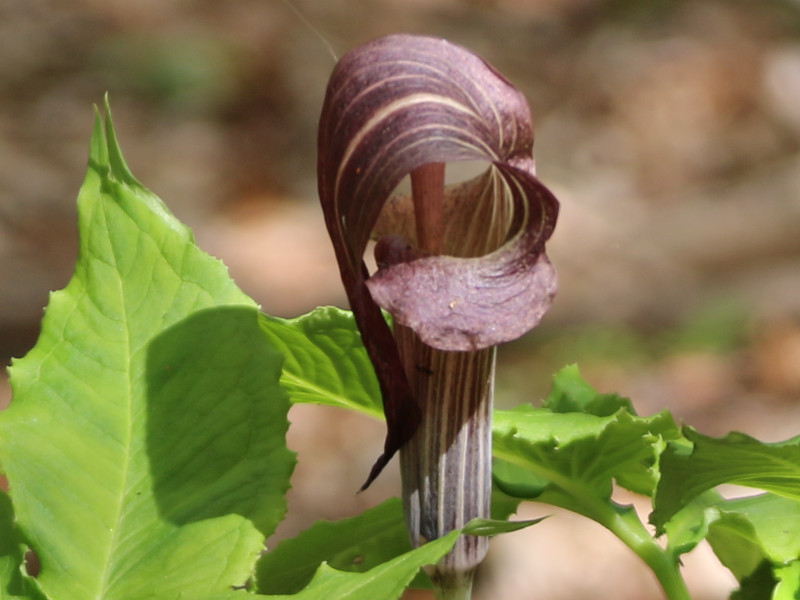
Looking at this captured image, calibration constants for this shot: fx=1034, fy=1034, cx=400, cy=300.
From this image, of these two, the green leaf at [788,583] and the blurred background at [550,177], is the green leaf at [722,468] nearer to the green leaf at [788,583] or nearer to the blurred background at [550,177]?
the green leaf at [788,583]

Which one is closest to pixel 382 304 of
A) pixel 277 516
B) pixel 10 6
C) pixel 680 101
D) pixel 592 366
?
pixel 277 516

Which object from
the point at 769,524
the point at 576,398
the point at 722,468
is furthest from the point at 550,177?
the point at 722,468

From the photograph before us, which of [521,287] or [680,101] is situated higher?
[680,101]

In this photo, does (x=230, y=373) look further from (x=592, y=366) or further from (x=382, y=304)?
(x=592, y=366)

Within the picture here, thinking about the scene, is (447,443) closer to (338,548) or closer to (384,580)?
(384,580)

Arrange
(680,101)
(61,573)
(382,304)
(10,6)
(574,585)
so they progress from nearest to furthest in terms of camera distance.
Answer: (382,304) → (61,573) → (574,585) → (680,101) → (10,6)

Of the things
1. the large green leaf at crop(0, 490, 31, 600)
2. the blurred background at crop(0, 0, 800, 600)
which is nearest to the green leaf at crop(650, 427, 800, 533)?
the large green leaf at crop(0, 490, 31, 600)

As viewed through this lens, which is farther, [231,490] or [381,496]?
[381,496]
